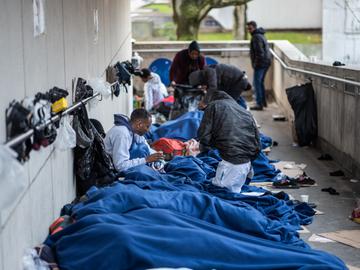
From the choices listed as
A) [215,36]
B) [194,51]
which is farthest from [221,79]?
[215,36]

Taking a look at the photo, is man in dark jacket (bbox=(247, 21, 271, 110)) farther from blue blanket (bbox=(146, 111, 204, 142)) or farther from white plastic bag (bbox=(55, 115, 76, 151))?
white plastic bag (bbox=(55, 115, 76, 151))

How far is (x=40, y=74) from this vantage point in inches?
224

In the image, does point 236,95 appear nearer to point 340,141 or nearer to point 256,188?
point 340,141

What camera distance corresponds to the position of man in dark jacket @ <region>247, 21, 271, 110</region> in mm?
17359

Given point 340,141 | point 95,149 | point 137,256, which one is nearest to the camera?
point 137,256

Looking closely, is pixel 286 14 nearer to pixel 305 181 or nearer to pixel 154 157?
pixel 305 181

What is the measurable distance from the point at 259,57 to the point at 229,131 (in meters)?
9.44

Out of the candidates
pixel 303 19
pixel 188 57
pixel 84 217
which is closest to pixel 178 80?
pixel 188 57

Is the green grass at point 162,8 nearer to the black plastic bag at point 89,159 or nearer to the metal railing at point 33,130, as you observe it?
the black plastic bag at point 89,159

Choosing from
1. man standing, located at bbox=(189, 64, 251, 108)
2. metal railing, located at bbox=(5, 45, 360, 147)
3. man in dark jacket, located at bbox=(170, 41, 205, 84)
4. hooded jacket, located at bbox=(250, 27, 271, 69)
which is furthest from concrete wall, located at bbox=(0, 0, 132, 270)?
hooded jacket, located at bbox=(250, 27, 271, 69)

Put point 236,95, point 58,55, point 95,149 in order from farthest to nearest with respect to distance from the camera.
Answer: point 236,95 → point 95,149 → point 58,55

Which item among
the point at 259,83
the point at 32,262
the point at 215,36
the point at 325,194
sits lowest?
the point at 325,194

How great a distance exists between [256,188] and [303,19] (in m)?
26.7

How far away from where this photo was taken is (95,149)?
301 inches
